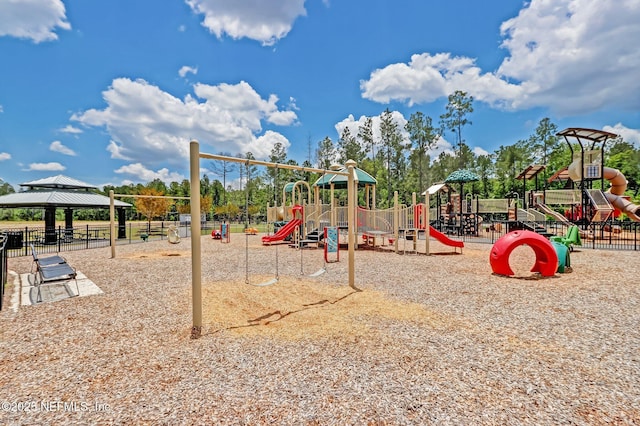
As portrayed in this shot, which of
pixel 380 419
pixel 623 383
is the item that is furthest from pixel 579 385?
pixel 380 419

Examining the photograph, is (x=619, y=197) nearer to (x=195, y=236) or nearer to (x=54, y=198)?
(x=195, y=236)

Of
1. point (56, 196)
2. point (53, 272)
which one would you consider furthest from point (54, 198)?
point (53, 272)

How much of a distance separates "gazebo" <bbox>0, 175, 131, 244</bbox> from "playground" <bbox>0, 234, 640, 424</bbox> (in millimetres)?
18621

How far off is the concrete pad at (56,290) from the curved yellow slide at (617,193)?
28.8 m

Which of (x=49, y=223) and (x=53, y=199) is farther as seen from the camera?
(x=49, y=223)

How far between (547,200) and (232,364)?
93.5 ft

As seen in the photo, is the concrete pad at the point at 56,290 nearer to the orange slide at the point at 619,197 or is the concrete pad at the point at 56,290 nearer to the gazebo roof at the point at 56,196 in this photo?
the gazebo roof at the point at 56,196

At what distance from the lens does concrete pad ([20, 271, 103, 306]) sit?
276 inches

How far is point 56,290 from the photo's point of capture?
Answer: 25.6 ft

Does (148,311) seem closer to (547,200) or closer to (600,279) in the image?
(600,279)

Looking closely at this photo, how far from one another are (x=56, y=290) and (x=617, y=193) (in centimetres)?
3468

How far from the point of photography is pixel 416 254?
46.8ft

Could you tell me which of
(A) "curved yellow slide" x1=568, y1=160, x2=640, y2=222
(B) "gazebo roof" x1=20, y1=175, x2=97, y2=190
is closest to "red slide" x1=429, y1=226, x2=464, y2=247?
(A) "curved yellow slide" x1=568, y1=160, x2=640, y2=222

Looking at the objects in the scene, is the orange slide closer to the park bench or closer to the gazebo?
the park bench
